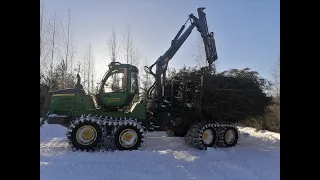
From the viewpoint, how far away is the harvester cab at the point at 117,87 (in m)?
7.92

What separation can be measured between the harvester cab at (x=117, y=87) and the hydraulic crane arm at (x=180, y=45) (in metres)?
1.53

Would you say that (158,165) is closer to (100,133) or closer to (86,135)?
(100,133)

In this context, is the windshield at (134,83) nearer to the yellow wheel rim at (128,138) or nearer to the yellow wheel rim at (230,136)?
the yellow wheel rim at (128,138)

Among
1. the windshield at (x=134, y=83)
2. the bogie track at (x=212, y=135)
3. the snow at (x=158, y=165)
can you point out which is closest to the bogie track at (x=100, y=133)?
the snow at (x=158, y=165)

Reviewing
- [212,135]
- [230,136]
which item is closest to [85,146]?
[212,135]

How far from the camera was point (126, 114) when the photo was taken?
785 centimetres

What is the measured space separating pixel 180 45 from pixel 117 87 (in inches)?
129

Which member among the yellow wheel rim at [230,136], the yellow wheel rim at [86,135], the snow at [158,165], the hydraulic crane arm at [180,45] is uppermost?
the hydraulic crane arm at [180,45]

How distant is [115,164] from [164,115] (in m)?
3.43
